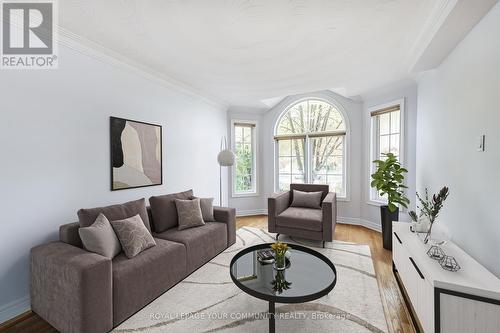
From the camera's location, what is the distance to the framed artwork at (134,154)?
103 inches

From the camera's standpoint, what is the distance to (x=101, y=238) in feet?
6.21

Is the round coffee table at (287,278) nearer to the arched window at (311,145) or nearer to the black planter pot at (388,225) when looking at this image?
the black planter pot at (388,225)

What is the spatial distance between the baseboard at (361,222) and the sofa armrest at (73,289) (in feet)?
13.6

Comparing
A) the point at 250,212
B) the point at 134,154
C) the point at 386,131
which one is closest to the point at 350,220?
the point at 386,131

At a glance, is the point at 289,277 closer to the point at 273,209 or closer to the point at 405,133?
the point at 273,209

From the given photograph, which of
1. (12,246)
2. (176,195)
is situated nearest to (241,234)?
(176,195)

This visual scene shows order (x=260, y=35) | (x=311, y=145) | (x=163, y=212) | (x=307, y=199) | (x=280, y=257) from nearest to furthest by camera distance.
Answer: (x=280, y=257), (x=260, y=35), (x=163, y=212), (x=307, y=199), (x=311, y=145)

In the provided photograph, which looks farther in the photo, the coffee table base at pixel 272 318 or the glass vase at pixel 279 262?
the glass vase at pixel 279 262

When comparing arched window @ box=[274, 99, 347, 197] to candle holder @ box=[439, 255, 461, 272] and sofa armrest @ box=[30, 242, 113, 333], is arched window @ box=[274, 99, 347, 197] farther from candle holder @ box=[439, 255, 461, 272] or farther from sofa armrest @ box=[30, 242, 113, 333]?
sofa armrest @ box=[30, 242, 113, 333]

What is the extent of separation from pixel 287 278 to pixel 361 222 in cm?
316

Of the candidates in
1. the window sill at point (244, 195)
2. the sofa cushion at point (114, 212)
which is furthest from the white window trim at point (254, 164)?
the sofa cushion at point (114, 212)

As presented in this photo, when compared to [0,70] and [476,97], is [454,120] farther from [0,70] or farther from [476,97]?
[0,70]

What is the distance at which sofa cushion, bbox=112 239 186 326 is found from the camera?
174cm

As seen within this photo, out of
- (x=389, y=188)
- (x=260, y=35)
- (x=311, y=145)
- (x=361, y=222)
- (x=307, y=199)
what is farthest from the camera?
(x=311, y=145)
